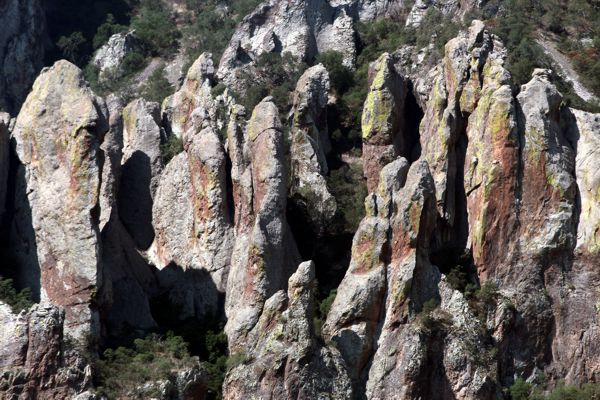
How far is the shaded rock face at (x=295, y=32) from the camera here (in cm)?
7831

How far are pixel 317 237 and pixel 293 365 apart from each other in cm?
1087

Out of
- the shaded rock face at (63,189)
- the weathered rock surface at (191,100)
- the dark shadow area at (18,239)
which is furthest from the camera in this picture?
the weathered rock surface at (191,100)

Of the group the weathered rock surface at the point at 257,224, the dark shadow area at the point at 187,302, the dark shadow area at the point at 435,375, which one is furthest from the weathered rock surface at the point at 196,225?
the dark shadow area at the point at 435,375

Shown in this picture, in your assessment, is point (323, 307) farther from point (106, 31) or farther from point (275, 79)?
point (106, 31)

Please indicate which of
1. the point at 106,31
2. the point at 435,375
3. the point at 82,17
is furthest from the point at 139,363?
the point at 82,17

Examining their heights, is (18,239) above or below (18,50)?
below

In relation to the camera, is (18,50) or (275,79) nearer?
(275,79)

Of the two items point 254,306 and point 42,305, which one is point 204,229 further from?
point 42,305

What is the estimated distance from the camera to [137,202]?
64.6m

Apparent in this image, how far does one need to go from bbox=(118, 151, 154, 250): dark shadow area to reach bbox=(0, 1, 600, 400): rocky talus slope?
8cm

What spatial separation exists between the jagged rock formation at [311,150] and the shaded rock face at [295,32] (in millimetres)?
8235

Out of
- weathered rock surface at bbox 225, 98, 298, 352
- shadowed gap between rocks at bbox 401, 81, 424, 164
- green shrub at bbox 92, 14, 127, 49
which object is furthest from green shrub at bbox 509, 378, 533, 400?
green shrub at bbox 92, 14, 127, 49

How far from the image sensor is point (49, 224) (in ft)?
186

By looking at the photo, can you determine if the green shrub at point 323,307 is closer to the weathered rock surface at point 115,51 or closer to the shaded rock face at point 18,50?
the shaded rock face at point 18,50
